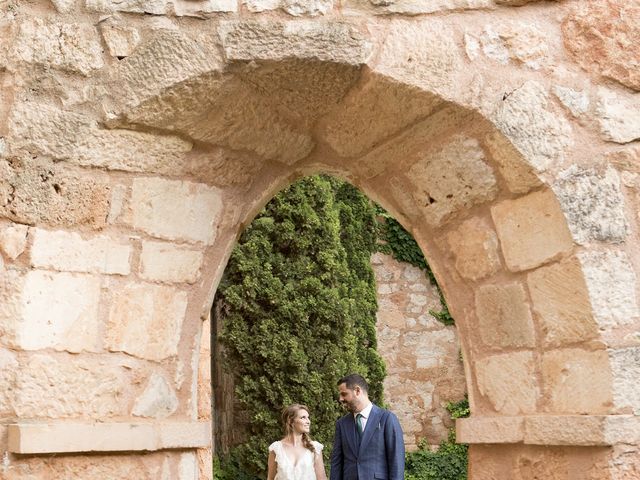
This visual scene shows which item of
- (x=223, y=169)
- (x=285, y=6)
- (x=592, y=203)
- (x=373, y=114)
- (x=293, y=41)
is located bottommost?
(x=592, y=203)

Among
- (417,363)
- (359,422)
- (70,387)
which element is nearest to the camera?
(70,387)

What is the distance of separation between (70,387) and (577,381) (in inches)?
62.3

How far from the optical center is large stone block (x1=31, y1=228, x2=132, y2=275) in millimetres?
2738

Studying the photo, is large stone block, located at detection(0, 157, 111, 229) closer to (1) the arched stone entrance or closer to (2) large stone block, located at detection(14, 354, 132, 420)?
(1) the arched stone entrance

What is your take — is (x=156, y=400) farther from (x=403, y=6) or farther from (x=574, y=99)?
(x=574, y=99)

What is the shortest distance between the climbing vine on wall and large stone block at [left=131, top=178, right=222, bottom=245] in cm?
361

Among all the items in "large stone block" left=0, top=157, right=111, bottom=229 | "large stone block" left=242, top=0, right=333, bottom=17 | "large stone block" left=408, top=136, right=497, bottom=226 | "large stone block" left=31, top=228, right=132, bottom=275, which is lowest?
"large stone block" left=31, top=228, right=132, bottom=275

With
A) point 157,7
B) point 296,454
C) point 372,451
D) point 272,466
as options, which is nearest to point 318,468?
point 296,454

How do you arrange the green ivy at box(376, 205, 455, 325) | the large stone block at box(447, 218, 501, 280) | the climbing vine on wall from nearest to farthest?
the large stone block at box(447, 218, 501, 280)
the climbing vine on wall
the green ivy at box(376, 205, 455, 325)

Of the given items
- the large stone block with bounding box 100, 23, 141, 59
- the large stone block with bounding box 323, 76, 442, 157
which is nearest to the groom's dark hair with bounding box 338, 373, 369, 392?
the large stone block with bounding box 323, 76, 442, 157

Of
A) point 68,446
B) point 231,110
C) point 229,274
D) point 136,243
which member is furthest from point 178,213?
point 229,274

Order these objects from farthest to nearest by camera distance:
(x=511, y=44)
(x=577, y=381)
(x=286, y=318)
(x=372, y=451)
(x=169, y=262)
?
(x=286, y=318) < (x=372, y=451) < (x=169, y=262) < (x=511, y=44) < (x=577, y=381)

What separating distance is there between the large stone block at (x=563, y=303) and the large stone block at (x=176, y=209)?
113 centimetres

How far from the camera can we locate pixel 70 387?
8.95 ft
